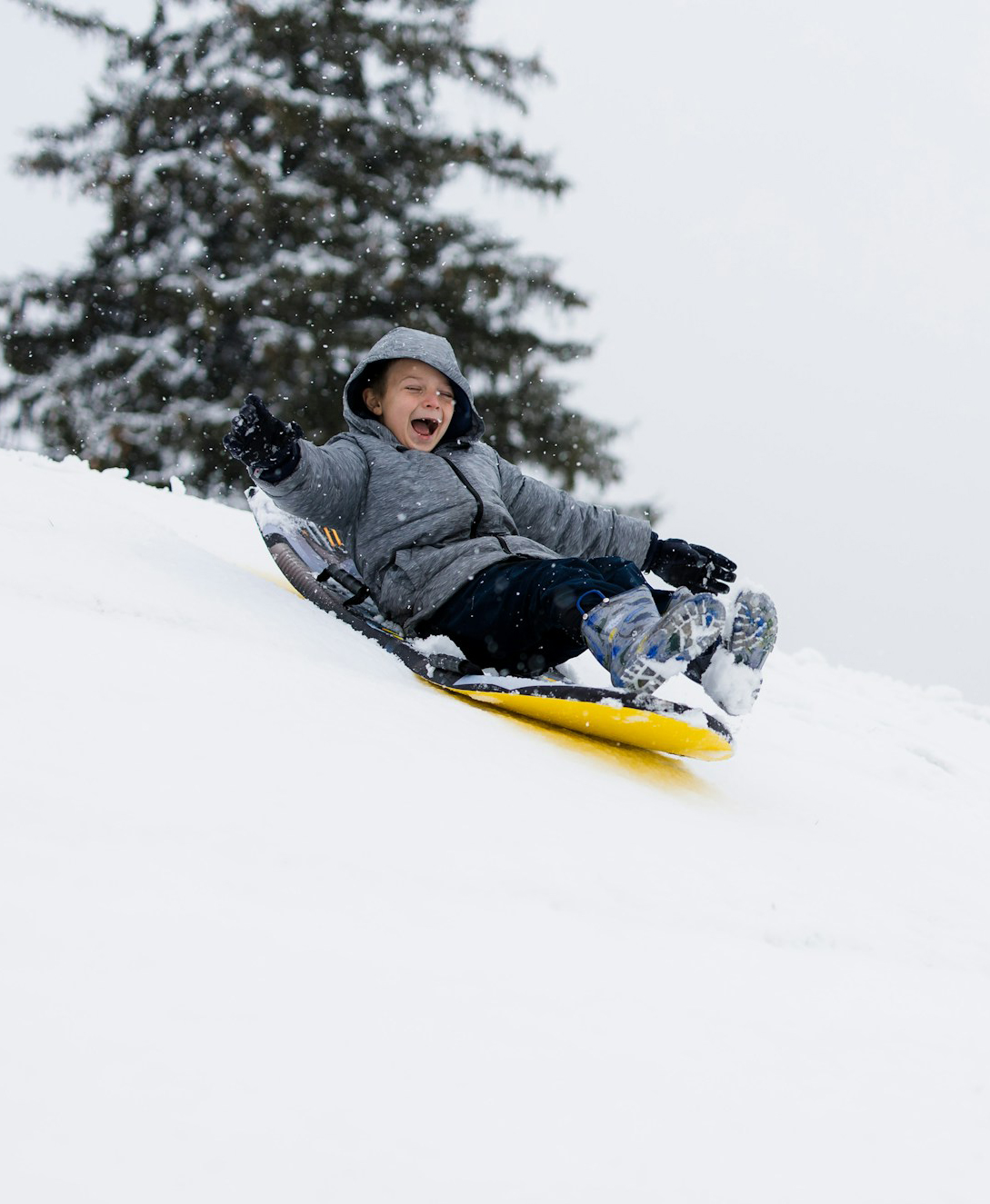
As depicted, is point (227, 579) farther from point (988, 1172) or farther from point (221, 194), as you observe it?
point (221, 194)

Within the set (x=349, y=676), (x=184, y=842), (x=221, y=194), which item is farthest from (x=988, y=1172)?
(x=221, y=194)

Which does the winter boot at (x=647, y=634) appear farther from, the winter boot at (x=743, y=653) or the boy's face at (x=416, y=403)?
the boy's face at (x=416, y=403)

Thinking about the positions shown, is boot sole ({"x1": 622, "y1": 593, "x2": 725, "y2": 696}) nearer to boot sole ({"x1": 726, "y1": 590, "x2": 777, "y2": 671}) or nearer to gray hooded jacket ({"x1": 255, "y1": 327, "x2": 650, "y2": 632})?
boot sole ({"x1": 726, "y1": 590, "x2": 777, "y2": 671})

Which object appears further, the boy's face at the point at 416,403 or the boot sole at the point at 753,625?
the boy's face at the point at 416,403

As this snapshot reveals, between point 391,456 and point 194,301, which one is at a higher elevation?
point 194,301

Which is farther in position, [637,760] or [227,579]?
[227,579]

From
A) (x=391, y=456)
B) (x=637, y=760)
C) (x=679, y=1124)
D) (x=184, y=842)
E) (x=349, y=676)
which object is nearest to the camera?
(x=679, y=1124)

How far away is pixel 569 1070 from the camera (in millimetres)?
1034

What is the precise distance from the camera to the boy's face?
3.67 meters

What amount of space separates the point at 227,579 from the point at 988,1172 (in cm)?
251

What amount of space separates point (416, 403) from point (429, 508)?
1.94 ft

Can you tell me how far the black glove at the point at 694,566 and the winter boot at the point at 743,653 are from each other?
3.22 feet

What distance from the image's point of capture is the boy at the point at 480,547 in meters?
2.58

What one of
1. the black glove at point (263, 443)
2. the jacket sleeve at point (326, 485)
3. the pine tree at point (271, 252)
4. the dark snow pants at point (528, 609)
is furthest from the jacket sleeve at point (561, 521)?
the pine tree at point (271, 252)
